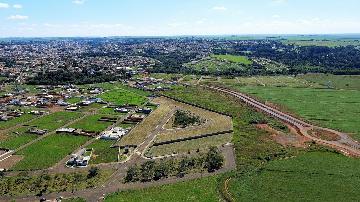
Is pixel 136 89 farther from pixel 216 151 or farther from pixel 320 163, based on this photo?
pixel 320 163

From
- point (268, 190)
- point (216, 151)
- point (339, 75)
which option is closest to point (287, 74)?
point (339, 75)

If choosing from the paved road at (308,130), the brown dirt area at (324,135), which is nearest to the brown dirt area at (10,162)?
the paved road at (308,130)

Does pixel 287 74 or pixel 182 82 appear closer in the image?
pixel 182 82

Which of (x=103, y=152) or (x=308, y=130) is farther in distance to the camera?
(x=308, y=130)

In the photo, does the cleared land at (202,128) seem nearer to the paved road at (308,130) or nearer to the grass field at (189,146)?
the grass field at (189,146)

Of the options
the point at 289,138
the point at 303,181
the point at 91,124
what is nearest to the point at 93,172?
the point at 303,181

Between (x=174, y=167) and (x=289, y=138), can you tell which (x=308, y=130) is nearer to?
(x=289, y=138)

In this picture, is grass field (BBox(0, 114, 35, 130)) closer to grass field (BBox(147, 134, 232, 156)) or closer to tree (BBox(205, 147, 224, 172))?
grass field (BBox(147, 134, 232, 156))
